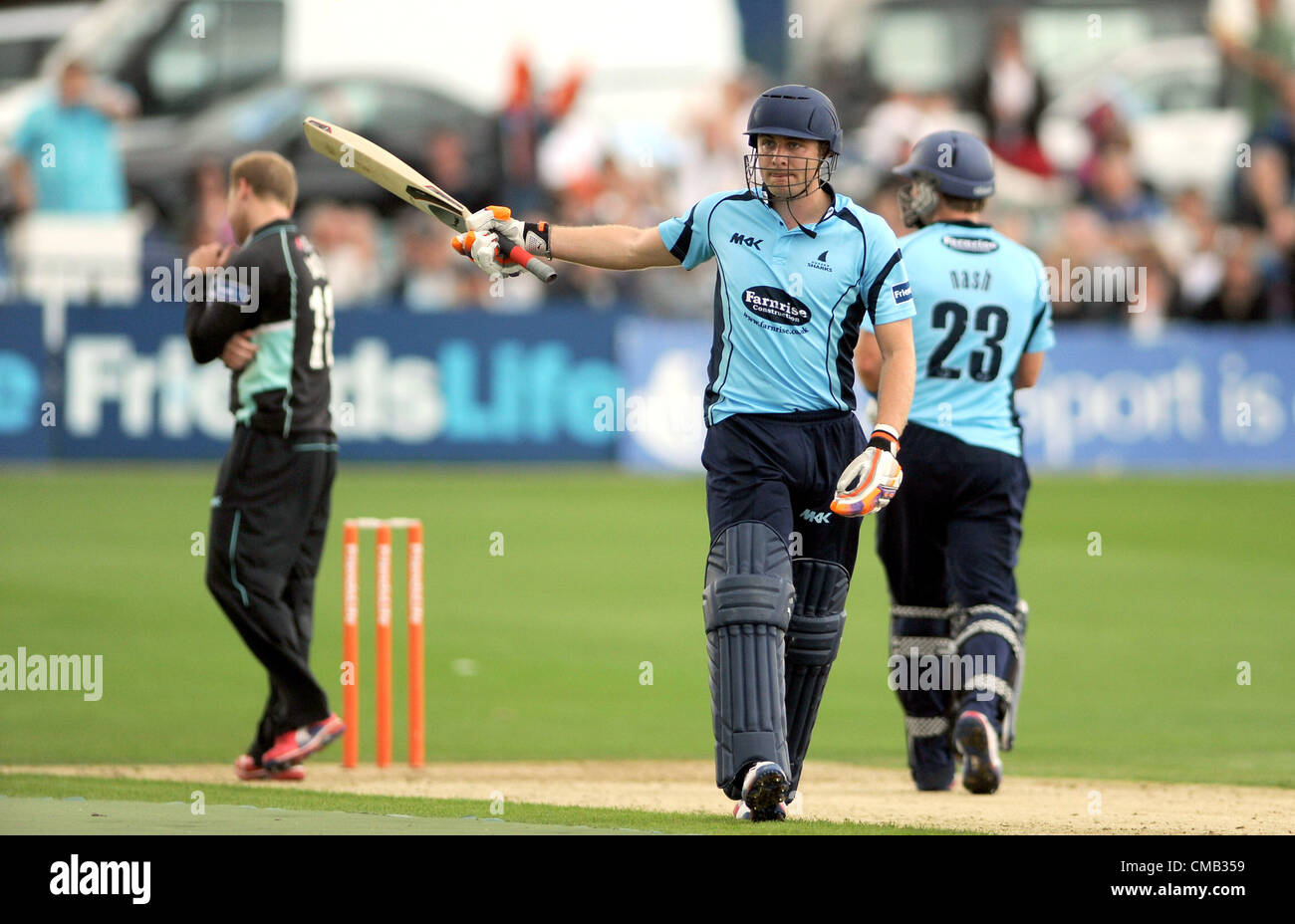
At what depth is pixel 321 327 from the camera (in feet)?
31.3

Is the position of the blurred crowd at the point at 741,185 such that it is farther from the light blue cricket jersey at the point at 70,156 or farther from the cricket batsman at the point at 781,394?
the cricket batsman at the point at 781,394

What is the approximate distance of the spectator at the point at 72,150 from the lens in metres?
20.8

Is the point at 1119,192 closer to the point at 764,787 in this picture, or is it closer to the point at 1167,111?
the point at 1167,111

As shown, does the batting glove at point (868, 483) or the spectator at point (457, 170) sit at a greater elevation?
the spectator at point (457, 170)

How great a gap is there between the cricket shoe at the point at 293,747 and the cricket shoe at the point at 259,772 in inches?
1.0

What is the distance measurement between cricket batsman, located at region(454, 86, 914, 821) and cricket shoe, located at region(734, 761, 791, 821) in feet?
0.13

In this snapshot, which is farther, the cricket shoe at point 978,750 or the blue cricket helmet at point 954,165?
the blue cricket helmet at point 954,165

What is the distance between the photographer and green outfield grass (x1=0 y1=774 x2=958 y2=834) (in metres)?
7.09

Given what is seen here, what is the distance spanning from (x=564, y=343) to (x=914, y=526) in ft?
40.7

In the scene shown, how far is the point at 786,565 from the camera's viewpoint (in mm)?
7410

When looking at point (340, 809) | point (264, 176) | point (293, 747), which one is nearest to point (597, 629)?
point (293, 747)

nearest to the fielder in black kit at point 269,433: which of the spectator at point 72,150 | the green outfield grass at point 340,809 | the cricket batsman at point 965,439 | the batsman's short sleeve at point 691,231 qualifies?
the green outfield grass at point 340,809

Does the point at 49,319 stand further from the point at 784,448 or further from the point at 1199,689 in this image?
the point at 784,448
